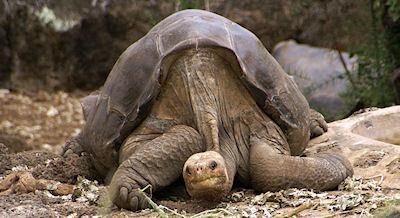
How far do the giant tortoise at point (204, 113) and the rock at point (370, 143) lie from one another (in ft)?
0.59

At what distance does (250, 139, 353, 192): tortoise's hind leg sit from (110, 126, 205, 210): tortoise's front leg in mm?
252

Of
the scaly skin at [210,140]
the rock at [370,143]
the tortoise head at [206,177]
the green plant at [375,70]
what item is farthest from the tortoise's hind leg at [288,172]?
the green plant at [375,70]

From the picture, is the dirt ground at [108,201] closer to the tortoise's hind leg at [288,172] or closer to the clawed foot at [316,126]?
the tortoise's hind leg at [288,172]

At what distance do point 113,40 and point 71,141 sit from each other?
4590mm

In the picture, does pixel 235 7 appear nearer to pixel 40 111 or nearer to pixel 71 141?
pixel 40 111

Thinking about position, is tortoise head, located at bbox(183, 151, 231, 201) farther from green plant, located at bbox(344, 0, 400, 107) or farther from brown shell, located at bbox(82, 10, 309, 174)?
green plant, located at bbox(344, 0, 400, 107)

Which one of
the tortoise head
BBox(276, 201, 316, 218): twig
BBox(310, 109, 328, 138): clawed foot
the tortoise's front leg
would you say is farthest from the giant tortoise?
BBox(310, 109, 328, 138): clawed foot

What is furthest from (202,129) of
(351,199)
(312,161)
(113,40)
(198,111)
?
(113,40)

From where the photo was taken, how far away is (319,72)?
8.92m

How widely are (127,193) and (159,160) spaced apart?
24 cm

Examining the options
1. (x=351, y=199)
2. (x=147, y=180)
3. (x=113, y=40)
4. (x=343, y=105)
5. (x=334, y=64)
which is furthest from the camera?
(x=113, y=40)

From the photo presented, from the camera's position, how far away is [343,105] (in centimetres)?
811

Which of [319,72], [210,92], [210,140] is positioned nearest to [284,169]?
[210,140]

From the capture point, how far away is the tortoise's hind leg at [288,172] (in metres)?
4.12
